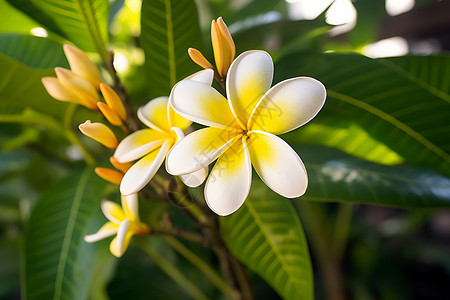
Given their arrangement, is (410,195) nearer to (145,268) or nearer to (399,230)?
(145,268)

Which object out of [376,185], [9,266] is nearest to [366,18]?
[376,185]

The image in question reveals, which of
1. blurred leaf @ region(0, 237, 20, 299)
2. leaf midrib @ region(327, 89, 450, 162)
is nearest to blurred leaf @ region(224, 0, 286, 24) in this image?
leaf midrib @ region(327, 89, 450, 162)

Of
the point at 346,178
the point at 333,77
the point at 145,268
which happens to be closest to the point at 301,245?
the point at 346,178

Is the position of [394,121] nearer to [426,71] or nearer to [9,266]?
[426,71]

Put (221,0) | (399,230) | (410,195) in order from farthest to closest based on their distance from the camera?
1. (399,230)
2. (221,0)
3. (410,195)

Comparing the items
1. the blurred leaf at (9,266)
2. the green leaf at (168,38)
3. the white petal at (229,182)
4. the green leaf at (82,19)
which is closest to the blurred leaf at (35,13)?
the green leaf at (82,19)

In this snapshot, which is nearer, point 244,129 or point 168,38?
point 244,129
